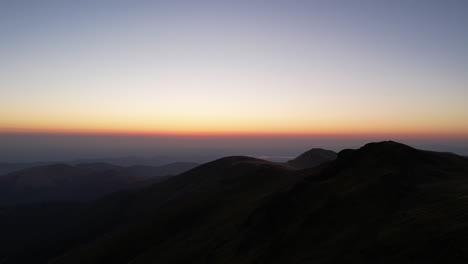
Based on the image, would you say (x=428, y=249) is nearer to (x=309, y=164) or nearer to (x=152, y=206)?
(x=309, y=164)

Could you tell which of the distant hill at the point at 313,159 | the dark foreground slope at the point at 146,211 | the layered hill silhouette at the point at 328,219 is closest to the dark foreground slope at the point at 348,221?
the layered hill silhouette at the point at 328,219

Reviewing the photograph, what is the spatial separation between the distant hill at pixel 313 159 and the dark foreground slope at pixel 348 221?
60506mm

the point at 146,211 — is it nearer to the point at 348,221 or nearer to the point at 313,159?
the point at 313,159

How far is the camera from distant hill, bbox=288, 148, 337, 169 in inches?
5504

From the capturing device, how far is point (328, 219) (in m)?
36.9

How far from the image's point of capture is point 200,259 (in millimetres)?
49500

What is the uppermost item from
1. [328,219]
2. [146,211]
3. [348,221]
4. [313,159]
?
[348,221]

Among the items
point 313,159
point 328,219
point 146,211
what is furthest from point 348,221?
point 146,211

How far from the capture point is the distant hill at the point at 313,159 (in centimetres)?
13980

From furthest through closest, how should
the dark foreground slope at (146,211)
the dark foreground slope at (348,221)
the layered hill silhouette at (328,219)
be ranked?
1. the dark foreground slope at (146,211)
2. the layered hill silhouette at (328,219)
3. the dark foreground slope at (348,221)

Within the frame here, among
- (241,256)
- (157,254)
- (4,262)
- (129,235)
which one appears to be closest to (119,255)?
(129,235)

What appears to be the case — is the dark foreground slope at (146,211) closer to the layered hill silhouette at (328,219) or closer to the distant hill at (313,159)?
the layered hill silhouette at (328,219)

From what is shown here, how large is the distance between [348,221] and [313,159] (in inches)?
4567

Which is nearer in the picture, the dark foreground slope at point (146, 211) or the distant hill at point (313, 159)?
the dark foreground slope at point (146, 211)
